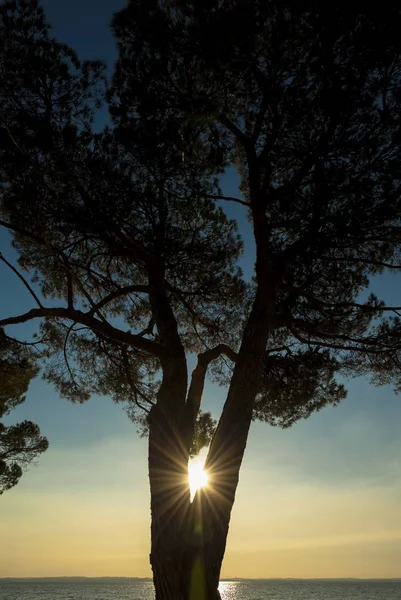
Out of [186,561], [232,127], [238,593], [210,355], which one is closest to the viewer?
[186,561]

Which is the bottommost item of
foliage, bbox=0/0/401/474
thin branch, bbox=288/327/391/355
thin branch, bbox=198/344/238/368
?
thin branch, bbox=198/344/238/368

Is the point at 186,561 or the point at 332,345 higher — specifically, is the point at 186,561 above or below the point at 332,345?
below

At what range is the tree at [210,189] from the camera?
205 inches

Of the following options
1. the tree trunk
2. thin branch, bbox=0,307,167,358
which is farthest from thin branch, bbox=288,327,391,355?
the tree trunk

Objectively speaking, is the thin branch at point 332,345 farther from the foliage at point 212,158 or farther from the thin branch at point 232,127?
the thin branch at point 232,127

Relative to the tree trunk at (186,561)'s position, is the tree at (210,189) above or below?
above

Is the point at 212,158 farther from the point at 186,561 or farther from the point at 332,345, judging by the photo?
the point at 186,561

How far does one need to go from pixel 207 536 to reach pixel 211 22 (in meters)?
4.36

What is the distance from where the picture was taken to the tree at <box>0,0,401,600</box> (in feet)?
17.1

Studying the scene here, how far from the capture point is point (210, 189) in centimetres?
650

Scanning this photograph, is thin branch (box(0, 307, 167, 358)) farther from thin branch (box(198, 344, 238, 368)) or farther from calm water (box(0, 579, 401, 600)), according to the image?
calm water (box(0, 579, 401, 600))

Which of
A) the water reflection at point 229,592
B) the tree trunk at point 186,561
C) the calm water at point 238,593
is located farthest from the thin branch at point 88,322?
the calm water at point 238,593

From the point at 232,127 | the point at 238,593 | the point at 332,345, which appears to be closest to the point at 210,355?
the point at 332,345

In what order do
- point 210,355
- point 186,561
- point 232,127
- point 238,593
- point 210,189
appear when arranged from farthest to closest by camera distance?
point 238,593
point 210,189
point 210,355
point 232,127
point 186,561
